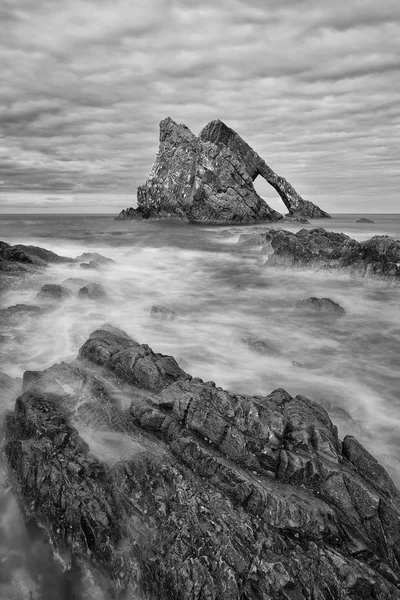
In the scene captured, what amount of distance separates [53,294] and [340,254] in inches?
768

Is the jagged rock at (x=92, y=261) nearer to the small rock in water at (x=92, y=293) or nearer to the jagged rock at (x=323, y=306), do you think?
the small rock in water at (x=92, y=293)

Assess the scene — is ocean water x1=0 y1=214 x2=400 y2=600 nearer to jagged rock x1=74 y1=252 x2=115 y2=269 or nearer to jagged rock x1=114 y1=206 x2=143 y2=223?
jagged rock x1=74 y1=252 x2=115 y2=269

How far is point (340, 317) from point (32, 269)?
62.7 feet

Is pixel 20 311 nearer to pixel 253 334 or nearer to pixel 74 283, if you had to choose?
pixel 74 283

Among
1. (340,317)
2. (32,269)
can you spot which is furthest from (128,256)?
(340,317)

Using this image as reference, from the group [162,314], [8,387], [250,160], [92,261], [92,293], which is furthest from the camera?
[250,160]

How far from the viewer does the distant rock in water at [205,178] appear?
81438mm

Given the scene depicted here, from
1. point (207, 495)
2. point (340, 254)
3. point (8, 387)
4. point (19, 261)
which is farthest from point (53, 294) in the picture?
point (340, 254)

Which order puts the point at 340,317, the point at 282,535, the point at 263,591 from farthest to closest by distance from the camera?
the point at 340,317 < the point at 282,535 < the point at 263,591

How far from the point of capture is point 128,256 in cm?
3612

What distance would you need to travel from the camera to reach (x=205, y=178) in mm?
81375

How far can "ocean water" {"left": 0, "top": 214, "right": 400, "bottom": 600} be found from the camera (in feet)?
34.8

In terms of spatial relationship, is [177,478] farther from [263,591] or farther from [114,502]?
[263,591]

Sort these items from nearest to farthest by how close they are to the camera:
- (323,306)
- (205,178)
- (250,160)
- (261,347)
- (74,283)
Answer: (261,347), (323,306), (74,283), (205,178), (250,160)
